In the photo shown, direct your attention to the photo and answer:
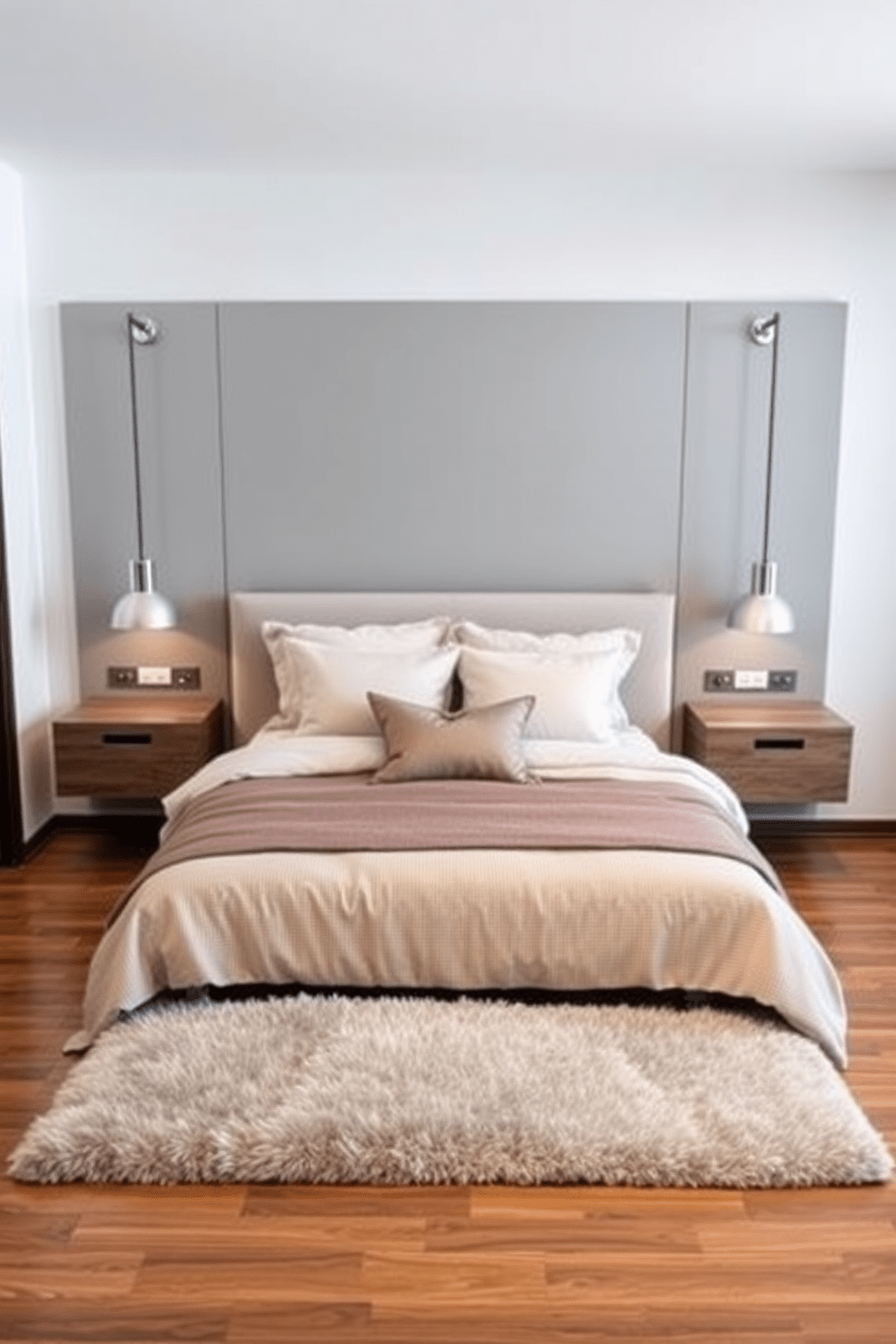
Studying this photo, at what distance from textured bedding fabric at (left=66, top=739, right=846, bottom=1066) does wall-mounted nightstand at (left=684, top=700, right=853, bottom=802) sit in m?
1.27

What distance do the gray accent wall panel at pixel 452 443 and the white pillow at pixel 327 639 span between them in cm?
25

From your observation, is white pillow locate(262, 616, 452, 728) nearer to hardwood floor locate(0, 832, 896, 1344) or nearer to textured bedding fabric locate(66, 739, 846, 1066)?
textured bedding fabric locate(66, 739, 846, 1066)

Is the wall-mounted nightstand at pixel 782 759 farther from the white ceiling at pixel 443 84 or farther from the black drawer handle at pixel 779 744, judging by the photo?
the white ceiling at pixel 443 84

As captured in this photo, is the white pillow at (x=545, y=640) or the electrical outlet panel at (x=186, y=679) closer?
the white pillow at (x=545, y=640)

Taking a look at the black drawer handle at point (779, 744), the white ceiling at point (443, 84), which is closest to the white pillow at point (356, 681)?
the black drawer handle at point (779, 744)

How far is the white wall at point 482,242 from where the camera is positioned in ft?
14.4

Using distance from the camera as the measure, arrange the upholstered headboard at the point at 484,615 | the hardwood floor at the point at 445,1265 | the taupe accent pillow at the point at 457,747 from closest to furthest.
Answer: the hardwood floor at the point at 445,1265 < the taupe accent pillow at the point at 457,747 < the upholstered headboard at the point at 484,615

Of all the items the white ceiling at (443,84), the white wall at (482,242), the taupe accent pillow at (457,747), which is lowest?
the taupe accent pillow at (457,747)

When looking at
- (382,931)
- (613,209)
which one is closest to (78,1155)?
(382,931)

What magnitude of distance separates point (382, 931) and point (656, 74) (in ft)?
8.26

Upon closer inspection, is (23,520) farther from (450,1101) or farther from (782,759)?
(782,759)

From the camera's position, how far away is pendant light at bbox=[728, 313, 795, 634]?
169 inches

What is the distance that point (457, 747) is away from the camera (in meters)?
3.70

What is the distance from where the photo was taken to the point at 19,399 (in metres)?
4.41
